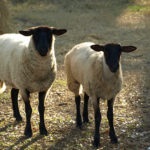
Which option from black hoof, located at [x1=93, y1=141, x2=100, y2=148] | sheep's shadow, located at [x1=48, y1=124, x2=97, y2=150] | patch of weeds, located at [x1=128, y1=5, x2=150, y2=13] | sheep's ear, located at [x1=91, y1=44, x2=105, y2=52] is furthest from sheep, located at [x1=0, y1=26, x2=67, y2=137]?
patch of weeds, located at [x1=128, y1=5, x2=150, y2=13]

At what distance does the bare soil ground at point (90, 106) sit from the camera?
7721mm

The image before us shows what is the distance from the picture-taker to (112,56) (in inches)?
278

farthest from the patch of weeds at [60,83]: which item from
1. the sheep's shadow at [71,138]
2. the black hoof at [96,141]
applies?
→ the black hoof at [96,141]

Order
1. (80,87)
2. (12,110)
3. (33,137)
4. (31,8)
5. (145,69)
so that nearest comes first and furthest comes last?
(33,137) < (80,87) < (12,110) < (145,69) < (31,8)

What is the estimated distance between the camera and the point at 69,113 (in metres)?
8.98

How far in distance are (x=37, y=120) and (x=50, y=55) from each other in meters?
1.59

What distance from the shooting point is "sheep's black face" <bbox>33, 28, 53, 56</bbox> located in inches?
289

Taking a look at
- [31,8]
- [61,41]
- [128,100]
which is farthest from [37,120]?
[31,8]

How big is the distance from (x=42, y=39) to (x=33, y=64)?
1.75ft

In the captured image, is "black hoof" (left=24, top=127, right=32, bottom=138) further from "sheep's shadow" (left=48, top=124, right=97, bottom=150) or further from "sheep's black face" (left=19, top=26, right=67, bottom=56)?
"sheep's black face" (left=19, top=26, right=67, bottom=56)

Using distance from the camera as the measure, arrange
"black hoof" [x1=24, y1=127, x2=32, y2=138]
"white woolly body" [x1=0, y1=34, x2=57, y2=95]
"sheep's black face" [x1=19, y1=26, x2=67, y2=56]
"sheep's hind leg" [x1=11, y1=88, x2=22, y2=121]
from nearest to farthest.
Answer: "sheep's black face" [x1=19, y1=26, x2=67, y2=56], "white woolly body" [x1=0, y1=34, x2=57, y2=95], "black hoof" [x1=24, y1=127, x2=32, y2=138], "sheep's hind leg" [x1=11, y1=88, x2=22, y2=121]

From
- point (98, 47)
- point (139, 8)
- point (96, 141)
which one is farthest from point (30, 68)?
point (139, 8)

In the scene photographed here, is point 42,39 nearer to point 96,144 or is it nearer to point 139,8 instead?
point 96,144

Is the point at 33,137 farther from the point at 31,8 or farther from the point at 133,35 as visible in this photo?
the point at 31,8
